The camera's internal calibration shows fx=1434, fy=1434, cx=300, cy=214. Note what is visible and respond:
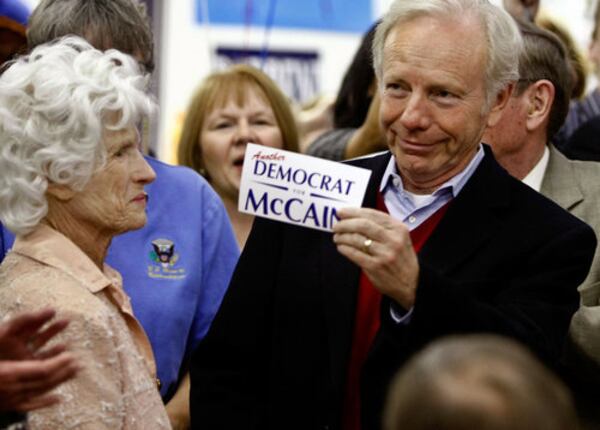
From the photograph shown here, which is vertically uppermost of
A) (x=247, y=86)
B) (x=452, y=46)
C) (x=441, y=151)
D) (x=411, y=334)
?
(x=452, y=46)

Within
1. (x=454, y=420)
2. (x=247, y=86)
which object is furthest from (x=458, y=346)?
(x=247, y=86)

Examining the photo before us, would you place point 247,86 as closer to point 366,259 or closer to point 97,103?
point 97,103

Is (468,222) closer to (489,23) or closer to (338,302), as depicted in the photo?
(338,302)

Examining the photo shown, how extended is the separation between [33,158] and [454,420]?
188 centimetres

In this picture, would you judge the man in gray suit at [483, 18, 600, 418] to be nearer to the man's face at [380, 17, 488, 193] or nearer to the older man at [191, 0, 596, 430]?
the older man at [191, 0, 596, 430]

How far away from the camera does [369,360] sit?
362 cm

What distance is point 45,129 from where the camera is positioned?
12.3ft

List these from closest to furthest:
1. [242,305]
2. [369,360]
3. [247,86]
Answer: [369,360] < [242,305] < [247,86]

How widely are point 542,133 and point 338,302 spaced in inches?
57.5

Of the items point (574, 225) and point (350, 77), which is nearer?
point (574, 225)

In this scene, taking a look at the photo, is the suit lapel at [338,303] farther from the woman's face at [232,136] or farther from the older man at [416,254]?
the woman's face at [232,136]

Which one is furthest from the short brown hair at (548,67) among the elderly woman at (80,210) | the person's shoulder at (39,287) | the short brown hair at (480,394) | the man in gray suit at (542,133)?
the short brown hair at (480,394)

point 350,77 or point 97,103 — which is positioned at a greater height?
point 97,103

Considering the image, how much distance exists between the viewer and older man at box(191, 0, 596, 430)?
12.1ft
